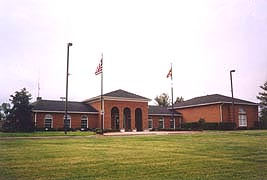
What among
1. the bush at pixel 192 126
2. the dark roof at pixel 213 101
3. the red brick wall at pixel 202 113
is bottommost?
the bush at pixel 192 126

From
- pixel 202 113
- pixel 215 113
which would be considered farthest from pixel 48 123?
pixel 215 113

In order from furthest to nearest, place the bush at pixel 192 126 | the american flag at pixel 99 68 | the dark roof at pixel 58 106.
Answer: the bush at pixel 192 126
the dark roof at pixel 58 106
the american flag at pixel 99 68

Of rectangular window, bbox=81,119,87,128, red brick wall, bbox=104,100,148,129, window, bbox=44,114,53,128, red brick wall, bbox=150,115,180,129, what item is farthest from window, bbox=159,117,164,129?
window, bbox=44,114,53,128

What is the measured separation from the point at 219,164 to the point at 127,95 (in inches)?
1151

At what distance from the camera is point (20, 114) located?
24641 millimetres

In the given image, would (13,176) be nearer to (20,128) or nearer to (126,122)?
(20,128)

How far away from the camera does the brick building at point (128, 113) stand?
32.4m

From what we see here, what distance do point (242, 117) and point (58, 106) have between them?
2099cm

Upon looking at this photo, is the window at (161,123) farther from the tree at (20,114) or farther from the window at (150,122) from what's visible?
the tree at (20,114)

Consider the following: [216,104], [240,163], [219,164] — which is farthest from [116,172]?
[216,104]

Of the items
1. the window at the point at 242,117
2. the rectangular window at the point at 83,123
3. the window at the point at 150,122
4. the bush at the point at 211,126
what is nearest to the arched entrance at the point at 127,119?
the window at the point at 150,122

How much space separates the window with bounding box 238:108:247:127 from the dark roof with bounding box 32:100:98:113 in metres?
16.6

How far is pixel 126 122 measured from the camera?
37.4 metres

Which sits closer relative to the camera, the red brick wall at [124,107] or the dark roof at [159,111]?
the red brick wall at [124,107]
